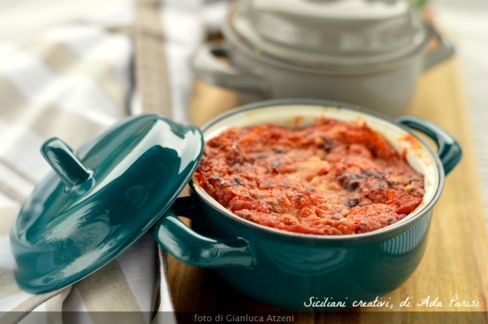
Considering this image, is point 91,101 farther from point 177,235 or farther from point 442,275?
point 442,275

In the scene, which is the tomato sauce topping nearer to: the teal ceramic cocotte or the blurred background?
the teal ceramic cocotte

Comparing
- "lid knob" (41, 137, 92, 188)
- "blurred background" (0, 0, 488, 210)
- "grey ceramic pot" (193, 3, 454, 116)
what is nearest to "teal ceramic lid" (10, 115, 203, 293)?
"lid knob" (41, 137, 92, 188)

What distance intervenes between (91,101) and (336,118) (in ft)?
2.11

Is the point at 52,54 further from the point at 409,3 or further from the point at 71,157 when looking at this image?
the point at 409,3

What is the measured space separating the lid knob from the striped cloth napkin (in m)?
0.16

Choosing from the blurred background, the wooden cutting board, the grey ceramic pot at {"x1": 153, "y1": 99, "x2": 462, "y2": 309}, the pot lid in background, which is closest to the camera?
the grey ceramic pot at {"x1": 153, "y1": 99, "x2": 462, "y2": 309}

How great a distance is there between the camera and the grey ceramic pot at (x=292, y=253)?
1.03 m

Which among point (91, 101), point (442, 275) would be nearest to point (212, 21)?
point (91, 101)

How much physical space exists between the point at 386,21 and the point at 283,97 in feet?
1.00

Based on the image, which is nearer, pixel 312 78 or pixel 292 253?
pixel 292 253

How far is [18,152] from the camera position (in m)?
1.49

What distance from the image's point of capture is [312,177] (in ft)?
4.01

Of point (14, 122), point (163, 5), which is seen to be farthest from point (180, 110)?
point (163, 5)

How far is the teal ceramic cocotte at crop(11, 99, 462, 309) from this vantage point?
3.40 ft
